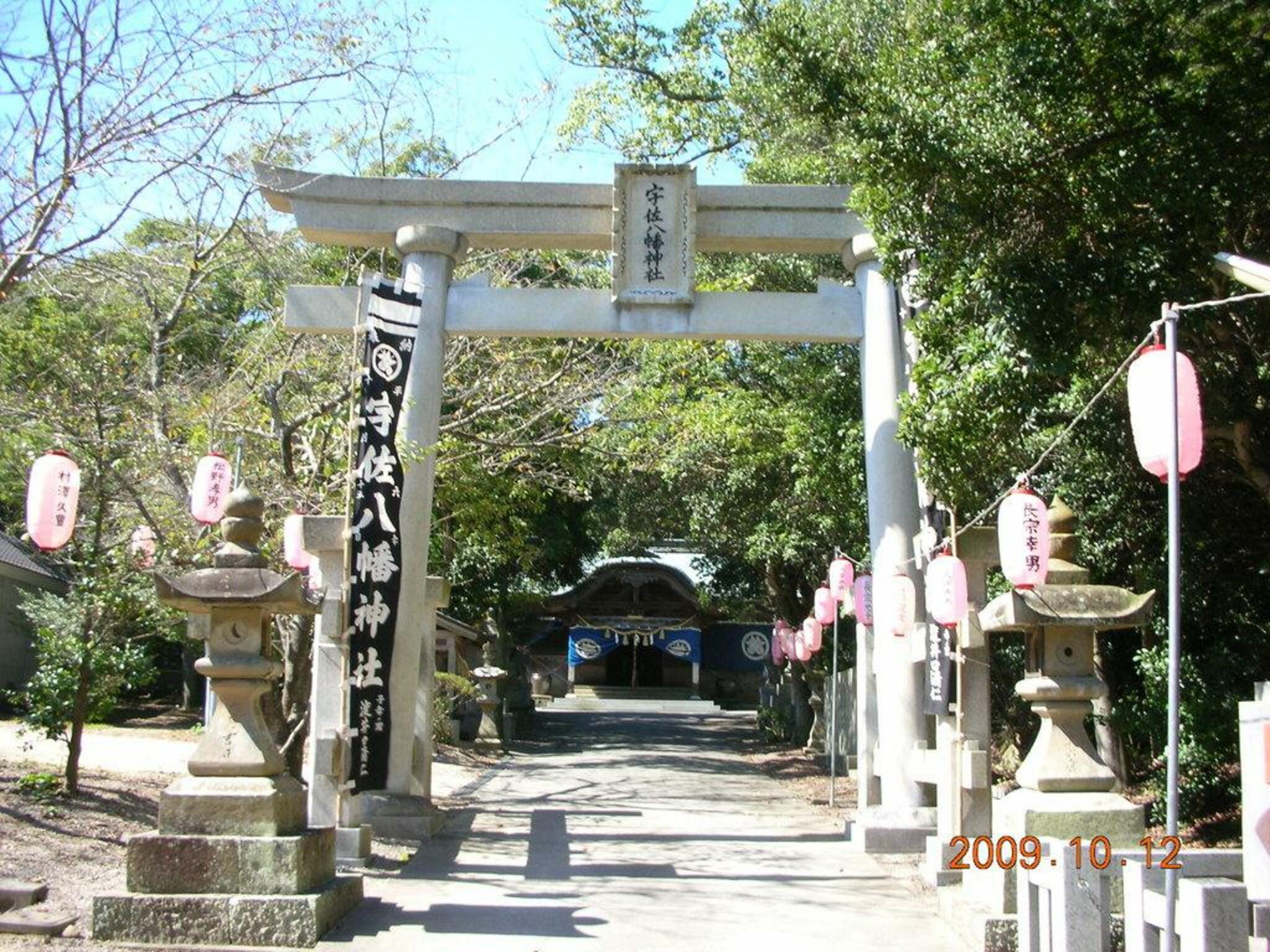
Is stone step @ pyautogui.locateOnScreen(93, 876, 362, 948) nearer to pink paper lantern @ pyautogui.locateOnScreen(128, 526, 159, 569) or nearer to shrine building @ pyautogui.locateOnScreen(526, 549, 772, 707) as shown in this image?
pink paper lantern @ pyautogui.locateOnScreen(128, 526, 159, 569)

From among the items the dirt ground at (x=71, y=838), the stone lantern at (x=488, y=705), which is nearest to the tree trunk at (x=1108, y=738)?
the dirt ground at (x=71, y=838)

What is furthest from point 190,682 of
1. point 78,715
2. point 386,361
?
point 386,361

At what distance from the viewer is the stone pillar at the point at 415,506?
10766 mm

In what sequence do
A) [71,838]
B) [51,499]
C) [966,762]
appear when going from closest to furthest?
1. [51,499]
2. [966,762]
3. [71,838]

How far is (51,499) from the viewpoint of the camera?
26.9 feet

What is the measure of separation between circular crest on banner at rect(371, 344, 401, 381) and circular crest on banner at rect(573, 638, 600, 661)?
30.5 metres

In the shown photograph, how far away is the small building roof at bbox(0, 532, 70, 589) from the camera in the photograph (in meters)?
23.7

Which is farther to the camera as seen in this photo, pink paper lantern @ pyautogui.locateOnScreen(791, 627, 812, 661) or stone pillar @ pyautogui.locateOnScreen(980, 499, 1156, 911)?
pink paper lantern @ pyautogui.locateOnScreen(791, 627, 812, 661)

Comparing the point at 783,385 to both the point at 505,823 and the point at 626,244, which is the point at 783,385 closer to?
the point at 626,244

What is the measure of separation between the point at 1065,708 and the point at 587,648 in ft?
110

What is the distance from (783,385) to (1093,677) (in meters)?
10.6

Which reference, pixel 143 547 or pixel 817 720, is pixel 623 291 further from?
pixel 817 720

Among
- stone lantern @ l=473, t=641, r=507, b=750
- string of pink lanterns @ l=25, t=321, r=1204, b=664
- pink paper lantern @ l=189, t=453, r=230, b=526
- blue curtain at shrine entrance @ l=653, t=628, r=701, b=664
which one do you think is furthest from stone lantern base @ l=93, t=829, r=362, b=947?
blue curtain at shrine entrance @ l=653, t=628, r=701, b=664
